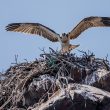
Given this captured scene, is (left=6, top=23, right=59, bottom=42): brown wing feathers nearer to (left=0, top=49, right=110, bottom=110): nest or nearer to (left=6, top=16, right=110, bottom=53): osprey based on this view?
(left=6, top=16, right=110, bottom=53): osprey

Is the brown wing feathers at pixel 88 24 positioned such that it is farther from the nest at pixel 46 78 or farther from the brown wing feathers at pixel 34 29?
the nest at pixel 46 78

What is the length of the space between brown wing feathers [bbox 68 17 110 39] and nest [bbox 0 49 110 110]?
5.91 feet

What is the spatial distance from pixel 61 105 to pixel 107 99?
2.65ft

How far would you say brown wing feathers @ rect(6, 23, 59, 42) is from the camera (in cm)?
1384

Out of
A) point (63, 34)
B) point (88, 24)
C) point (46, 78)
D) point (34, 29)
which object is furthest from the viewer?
point (34, 29)

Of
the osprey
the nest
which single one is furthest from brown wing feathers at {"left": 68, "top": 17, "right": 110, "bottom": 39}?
the nest

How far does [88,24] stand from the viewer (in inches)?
545

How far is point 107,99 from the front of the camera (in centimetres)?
1056

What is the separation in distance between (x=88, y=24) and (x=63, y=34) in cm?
62

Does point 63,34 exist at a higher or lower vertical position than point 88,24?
lower

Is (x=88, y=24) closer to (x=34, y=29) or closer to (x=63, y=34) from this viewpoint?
(x=63, y=34)

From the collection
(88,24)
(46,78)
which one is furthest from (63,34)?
→ (46,78)

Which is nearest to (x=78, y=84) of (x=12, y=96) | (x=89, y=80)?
(x=89, y=80)

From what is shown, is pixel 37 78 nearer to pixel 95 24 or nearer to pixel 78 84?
pixel 78 84
